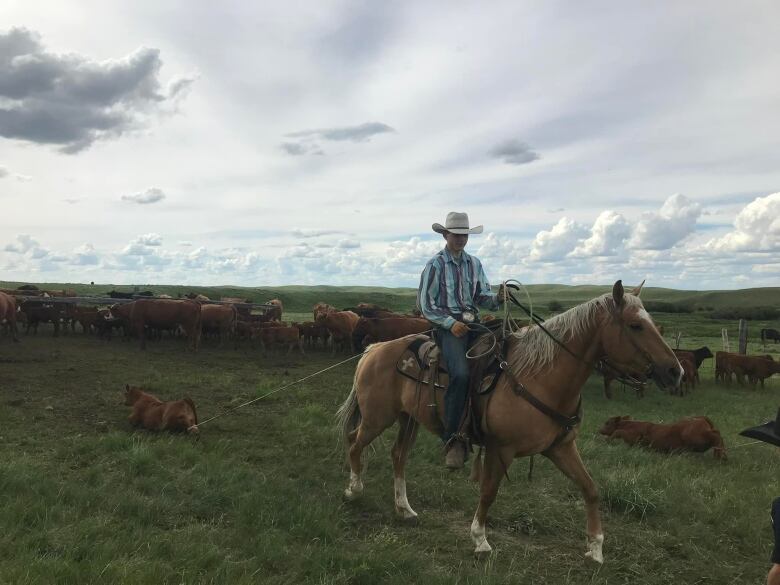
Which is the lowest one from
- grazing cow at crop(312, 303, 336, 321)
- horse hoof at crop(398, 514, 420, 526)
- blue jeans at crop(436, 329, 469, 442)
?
horse hoof at crop(398, 514, 420, 526)

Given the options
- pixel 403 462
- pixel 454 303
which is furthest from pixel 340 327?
pixel 454 303

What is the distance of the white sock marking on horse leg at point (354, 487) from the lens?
5969 millimetres

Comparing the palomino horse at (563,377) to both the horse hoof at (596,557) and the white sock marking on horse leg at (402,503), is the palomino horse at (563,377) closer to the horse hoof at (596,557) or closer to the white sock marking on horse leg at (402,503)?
the horse hoof at (596,557)

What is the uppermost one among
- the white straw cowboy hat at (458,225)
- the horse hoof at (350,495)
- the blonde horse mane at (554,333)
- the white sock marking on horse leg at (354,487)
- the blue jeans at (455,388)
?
the white straw cowboy hat at (458,225)

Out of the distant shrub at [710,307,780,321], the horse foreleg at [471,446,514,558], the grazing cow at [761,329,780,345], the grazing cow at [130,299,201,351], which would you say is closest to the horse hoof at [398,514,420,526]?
the horse foreleg at [471,446,514,558]

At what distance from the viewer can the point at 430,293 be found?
535cm

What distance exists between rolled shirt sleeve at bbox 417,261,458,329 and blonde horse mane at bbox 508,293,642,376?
0.83 metres

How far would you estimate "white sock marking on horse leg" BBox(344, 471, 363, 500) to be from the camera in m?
5.97

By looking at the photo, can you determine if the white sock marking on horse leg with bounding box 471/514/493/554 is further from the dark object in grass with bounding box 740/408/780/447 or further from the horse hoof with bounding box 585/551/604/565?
the dark object in grass with bounding box 740/408/780/447

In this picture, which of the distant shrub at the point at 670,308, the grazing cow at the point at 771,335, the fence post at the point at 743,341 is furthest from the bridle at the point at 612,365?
the distant shrub at the point at 670,308

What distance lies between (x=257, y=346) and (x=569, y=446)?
690 inches

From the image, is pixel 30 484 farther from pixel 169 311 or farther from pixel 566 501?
pixel 169 311

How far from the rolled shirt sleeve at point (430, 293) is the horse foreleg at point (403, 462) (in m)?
1.49

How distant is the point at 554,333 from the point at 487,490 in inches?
62.7
